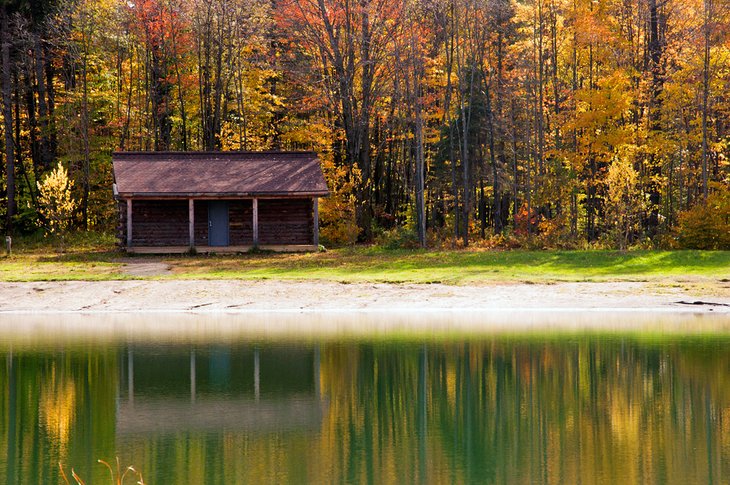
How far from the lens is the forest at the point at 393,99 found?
43.5 metres

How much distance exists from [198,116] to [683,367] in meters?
40.8

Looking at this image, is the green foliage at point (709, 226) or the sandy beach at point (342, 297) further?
the green foliage at point (709, 226)

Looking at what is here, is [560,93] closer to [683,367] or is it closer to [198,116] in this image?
[198,116]

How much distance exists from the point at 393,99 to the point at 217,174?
1479 centimetres

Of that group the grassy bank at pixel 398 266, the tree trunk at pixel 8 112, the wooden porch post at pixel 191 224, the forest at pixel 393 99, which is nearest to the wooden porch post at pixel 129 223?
the grassy bank at pixel 398 266

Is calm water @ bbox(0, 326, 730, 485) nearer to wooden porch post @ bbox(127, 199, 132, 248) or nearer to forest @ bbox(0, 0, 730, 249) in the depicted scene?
wooden porch post @ bbox(127, 199, 132, 248)

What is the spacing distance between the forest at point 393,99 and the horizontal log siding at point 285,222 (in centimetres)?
259

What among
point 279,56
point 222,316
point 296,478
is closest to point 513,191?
point 279,56

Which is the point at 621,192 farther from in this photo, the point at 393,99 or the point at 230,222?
the point at 393,99

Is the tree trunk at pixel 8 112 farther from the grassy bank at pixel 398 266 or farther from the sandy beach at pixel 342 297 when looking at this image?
the sandy beach at pixel 342 297

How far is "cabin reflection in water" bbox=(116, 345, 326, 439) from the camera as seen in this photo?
13859 millimetres

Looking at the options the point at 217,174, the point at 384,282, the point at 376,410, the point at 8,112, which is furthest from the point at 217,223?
the point at 376,410

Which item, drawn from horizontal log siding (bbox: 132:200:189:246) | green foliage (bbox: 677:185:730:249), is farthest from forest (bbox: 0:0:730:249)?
horizontal log siding (bbox: 132:200:189:246)

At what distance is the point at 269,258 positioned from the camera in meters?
38.4
